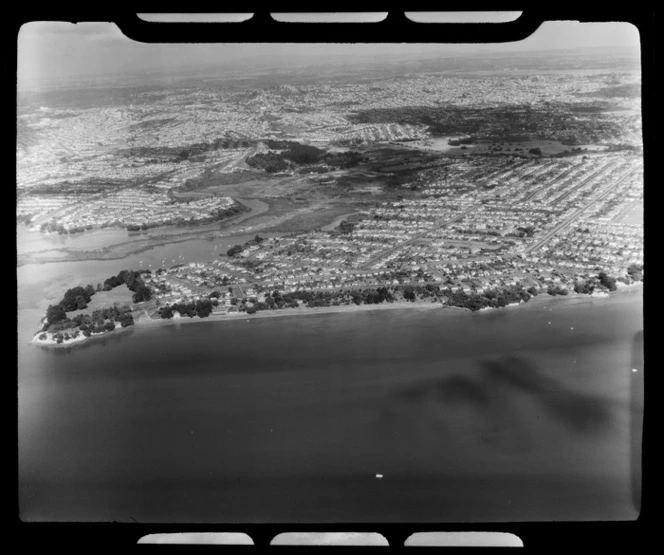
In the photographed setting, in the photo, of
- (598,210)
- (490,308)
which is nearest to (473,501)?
(490,308)

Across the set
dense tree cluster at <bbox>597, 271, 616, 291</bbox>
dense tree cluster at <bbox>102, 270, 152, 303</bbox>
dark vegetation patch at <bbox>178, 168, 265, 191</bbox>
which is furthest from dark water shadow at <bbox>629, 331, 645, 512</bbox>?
dense tree cluster at <bbox>102, 270, 152, 303</bbox>

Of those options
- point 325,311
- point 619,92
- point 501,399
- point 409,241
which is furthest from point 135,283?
point 619,92

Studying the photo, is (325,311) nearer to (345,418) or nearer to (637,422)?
(345,418)

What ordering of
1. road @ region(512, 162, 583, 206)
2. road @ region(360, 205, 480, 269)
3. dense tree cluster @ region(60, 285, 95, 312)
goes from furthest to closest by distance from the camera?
1. road @ region(512, 162, 583, 206)
2. road @ region(360, 205, 480, 269)
3. dense tree cluster @ region(60, 285, 95, 312)

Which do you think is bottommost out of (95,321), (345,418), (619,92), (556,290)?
(345,418)

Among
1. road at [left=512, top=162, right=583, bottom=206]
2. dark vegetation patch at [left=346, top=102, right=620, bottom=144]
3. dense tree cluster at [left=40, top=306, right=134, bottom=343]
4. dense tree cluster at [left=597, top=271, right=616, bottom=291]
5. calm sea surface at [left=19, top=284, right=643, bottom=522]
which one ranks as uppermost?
dark vegetation patch at [left=346, top=102, right=620, bottom=144]

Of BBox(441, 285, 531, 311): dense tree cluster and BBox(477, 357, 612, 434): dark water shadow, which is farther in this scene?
BBox(441, 285, 531, 311): dense tree cluster

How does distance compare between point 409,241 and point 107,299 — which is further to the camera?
point 409,241

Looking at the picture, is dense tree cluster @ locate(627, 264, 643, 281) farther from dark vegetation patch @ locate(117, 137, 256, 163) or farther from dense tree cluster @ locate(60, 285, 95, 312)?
dense tree cluster @ locate(60, 285, 95, 312)
